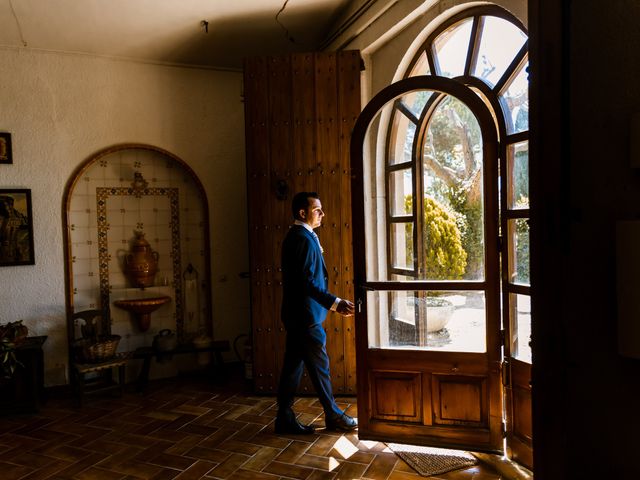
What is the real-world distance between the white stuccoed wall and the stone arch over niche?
0.36ft

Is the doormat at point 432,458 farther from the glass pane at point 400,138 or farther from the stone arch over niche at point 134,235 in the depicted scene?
the stone arch over niche at point 134,235

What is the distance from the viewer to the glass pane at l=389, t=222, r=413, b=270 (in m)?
3.44

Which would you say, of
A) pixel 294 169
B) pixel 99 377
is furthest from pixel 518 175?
pixel 99 377

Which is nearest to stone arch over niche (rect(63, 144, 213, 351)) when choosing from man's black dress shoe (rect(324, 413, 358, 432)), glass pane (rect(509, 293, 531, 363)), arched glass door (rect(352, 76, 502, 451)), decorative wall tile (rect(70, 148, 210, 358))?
decorative wall tile (rect(70, 148, 210, 358))

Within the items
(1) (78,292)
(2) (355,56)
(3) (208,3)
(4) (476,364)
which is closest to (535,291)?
(4) (476,364)

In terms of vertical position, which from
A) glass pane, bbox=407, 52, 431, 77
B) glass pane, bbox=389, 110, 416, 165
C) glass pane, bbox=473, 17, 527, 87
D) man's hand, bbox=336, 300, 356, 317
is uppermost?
glass pane, bbox=407, 52, 431, 77

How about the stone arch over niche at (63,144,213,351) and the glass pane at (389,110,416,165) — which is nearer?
the glass pane at (389,110,416,165)

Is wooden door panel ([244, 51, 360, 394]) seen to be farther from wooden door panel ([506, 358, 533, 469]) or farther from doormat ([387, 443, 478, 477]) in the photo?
wooden door panel ([506, 358, 533, 469])

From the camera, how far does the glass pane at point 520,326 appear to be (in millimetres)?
2834

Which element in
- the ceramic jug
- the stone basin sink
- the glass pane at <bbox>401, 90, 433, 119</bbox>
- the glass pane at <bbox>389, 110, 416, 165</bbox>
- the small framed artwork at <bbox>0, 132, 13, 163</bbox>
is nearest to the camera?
the glass pane at <bbox>401, 90, 433, 119</bbox>

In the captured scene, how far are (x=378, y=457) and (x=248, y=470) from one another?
83 centimetres

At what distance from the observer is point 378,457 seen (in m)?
3.08

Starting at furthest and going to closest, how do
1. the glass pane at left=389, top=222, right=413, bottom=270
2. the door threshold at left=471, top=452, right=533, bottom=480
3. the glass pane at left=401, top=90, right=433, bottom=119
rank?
the glass pane at left=401, top=90, right=433, bottom=119
the glass pane at left=389, top=222, right=413, bottom=270
the door threshold at left=471, top=452, right=533, bottom=480

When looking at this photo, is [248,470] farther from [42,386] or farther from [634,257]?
[634,257]
